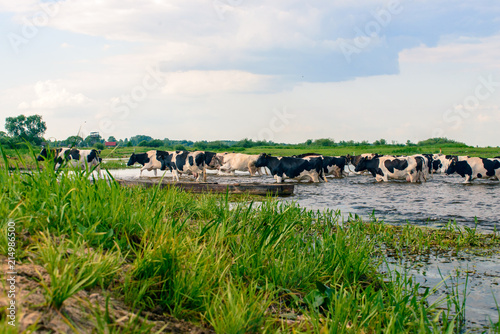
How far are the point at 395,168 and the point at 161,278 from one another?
2170 cm

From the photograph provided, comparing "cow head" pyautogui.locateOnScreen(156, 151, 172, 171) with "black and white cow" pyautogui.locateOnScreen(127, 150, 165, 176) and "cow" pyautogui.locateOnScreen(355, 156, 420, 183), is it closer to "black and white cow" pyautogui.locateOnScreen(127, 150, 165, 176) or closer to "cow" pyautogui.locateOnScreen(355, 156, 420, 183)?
"black and white cow" pyautogui.locateOnScreen(127, 150, 165, 176)

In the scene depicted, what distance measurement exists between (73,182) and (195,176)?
18.8m

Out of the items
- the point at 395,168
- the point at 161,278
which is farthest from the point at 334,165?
the point at 161,278

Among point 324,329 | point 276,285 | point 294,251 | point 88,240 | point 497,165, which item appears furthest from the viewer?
point 497,165

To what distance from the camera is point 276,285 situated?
4.16 metres

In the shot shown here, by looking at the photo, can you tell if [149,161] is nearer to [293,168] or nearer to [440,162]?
[293,168]

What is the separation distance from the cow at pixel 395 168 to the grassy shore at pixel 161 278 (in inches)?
748

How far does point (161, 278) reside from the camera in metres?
3.63

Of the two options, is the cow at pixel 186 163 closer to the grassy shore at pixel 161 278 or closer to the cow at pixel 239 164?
the cow at pixel 239 164

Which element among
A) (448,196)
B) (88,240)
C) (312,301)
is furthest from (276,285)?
(448,196)

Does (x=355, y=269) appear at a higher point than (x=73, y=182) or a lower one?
lower

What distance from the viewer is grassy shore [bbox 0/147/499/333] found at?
2.88 m

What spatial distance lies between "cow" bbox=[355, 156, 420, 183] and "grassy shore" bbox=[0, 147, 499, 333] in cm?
1899

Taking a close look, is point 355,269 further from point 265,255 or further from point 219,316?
point 219,316
